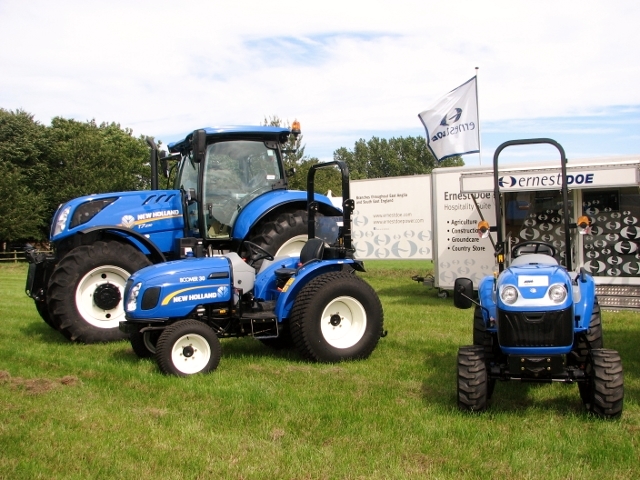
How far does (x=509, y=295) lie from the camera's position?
5039mm

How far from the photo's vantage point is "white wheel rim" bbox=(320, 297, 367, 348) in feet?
23.3

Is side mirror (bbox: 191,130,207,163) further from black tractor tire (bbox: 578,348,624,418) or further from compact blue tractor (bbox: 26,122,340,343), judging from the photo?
black tractor tire (bbox: 578,348,624,418)

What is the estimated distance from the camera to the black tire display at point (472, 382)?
16.6 feet

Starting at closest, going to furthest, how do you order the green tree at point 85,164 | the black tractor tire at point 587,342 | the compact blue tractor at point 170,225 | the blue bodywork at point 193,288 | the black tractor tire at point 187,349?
the black tractor tire at point 587,342 < the black tractor tire at point 187,349 < the blue bodywork at point 193,288 < the compact blue tractor at point 170,225 < the green tree at point 85,164

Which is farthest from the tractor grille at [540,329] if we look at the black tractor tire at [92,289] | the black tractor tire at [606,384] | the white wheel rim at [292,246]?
the black tractor tire at [92,289]

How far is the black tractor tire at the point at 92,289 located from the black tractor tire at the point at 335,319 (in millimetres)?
2535

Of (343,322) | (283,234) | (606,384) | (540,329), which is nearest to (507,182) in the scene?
(283,234)

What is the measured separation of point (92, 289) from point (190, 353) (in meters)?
2.44

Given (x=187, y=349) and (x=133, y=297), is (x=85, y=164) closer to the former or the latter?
(x=133, y=297)

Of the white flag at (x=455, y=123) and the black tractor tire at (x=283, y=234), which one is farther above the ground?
the white flag at (x=455, y=123)

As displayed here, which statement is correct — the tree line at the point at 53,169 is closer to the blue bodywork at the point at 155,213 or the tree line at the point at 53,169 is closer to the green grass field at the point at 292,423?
the blue bodywork at the point at 155,213

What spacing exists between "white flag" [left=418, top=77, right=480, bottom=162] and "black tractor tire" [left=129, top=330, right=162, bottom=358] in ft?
29.5

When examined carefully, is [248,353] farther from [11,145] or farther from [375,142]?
[375,142]

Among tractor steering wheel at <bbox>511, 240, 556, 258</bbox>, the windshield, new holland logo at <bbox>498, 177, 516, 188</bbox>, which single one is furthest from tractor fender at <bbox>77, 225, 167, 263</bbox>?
new holland logo at <bbox>498, 177, 516, 188</bbox>
